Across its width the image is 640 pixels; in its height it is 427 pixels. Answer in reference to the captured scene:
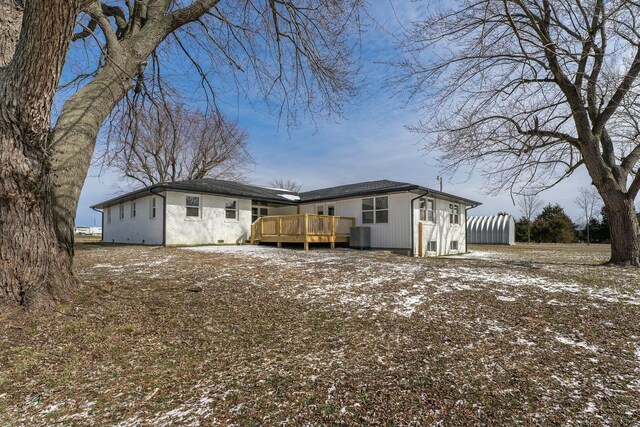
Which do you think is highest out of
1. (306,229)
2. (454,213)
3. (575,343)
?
(454,213)

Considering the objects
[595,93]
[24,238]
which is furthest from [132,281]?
[595,93]

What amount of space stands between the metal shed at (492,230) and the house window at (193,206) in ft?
81.7

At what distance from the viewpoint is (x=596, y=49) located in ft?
25.8

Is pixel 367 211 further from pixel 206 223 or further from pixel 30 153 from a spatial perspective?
pixel 30 153

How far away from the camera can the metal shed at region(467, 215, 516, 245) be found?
27953 millimetres

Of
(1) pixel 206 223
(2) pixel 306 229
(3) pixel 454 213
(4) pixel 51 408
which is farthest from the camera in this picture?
(3) pixel 454 213

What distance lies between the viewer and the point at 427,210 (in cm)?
1448

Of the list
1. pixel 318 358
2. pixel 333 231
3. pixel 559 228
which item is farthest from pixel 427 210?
pixel 559 228

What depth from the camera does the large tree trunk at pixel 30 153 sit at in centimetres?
291

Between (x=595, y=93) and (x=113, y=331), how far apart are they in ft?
34.4

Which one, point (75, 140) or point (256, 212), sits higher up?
point (75, 140)

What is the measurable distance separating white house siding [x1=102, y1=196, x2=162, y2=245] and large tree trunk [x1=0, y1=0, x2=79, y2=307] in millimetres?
11625

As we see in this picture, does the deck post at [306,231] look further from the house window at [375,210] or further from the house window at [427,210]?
the house window at [427,210]

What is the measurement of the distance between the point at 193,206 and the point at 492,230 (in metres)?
25.3
